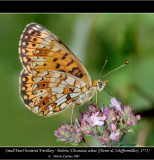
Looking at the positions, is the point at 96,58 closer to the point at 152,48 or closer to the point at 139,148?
the point at 152,48

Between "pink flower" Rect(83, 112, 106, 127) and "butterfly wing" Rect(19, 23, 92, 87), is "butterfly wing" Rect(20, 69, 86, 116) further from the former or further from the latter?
"pink flower" Rect(83, 112, 106, 127)

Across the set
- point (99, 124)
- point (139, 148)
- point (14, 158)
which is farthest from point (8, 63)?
point (139, 148)

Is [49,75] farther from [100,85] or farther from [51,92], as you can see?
[100,85]

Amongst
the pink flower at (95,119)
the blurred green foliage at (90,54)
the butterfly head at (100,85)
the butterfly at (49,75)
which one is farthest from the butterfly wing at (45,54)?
the blurred green foliage at (90,54)

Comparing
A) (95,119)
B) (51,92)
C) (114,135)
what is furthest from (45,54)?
(114,135)

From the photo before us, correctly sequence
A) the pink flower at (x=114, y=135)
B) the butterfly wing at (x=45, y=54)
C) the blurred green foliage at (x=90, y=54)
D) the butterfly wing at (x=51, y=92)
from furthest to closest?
1. the blurred green foliage at (x=90, y=54)
2. the butterfly wing at (x=51, y=92)
3. the butterfly wing at (x=45, y=54)
4. the pink flower at (x=114, y=135)

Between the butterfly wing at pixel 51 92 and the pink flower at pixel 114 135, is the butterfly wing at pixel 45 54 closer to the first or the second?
the butterfly wing at pixel 51 92
